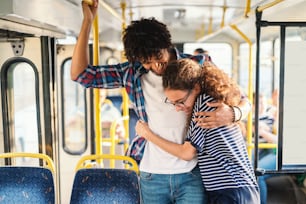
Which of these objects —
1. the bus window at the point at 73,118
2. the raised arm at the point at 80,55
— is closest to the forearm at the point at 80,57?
the raised arm at the point at 80,55

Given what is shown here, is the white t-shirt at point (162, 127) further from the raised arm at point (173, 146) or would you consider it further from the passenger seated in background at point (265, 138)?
the passenger seated in background at point (265, 138)

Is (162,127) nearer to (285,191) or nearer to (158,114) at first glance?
(158,114)

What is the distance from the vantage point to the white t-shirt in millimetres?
1904

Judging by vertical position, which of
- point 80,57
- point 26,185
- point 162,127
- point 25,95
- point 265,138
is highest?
point 80,57

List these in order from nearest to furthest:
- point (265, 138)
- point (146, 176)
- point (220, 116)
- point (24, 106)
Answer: point (220, 116), point (146, 176), point (24, 106), point (265, 138)

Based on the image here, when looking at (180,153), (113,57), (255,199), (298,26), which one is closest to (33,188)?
(180,153)

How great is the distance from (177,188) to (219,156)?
0.83 ft

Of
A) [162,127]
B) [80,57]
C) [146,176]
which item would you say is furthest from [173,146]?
[80,57]

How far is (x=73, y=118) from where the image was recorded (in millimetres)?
4660

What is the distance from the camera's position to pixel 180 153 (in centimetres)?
184

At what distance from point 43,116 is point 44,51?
1.42 feet

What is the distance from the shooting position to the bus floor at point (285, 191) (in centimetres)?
407

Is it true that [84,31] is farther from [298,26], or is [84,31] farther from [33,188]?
[298,26]

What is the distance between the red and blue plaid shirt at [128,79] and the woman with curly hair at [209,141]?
0.14 metres
